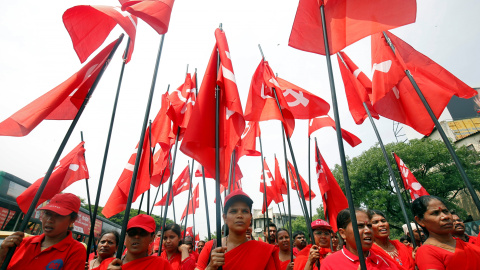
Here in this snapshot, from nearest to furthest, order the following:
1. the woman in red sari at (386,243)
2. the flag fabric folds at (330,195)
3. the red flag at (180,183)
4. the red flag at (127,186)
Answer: the woman in red sari at (386,243)
the red flag at (127,186)
the flag fabric folds at (330,195)
the red flag at (180,183)

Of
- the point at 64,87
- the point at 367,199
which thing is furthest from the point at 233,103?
the point at 367,199

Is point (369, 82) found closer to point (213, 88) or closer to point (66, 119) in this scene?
point (213, 88)

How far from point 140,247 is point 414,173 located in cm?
2255

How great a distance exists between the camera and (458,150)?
20.1m

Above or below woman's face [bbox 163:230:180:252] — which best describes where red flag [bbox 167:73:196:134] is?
above

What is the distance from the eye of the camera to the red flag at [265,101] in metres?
4.48

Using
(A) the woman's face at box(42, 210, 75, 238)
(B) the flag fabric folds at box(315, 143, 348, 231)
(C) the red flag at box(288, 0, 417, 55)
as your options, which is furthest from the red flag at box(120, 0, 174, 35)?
(B) the flag fabric folds at box(315, 143, 348, 231)

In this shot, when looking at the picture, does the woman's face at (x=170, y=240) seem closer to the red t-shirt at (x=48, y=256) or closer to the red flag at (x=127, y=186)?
the red flag at (x=127, y=186)

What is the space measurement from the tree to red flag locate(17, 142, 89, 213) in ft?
64.3

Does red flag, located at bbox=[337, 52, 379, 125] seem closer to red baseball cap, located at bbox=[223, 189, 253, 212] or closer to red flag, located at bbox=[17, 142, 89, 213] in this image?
red baseball cap, located at bbox=[223, 189, 253, 212]

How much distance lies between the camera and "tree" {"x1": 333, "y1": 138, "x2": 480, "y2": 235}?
19.0m

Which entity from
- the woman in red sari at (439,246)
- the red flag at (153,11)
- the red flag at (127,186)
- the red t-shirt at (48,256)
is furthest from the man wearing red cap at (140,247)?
the woman in red sari at (439,246)

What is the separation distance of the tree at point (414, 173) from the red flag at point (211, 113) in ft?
64.1

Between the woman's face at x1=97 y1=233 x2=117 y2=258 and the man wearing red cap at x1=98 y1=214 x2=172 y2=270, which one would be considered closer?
the man wearing red cap at x1=98 y1=214 x2=172 y2=270
